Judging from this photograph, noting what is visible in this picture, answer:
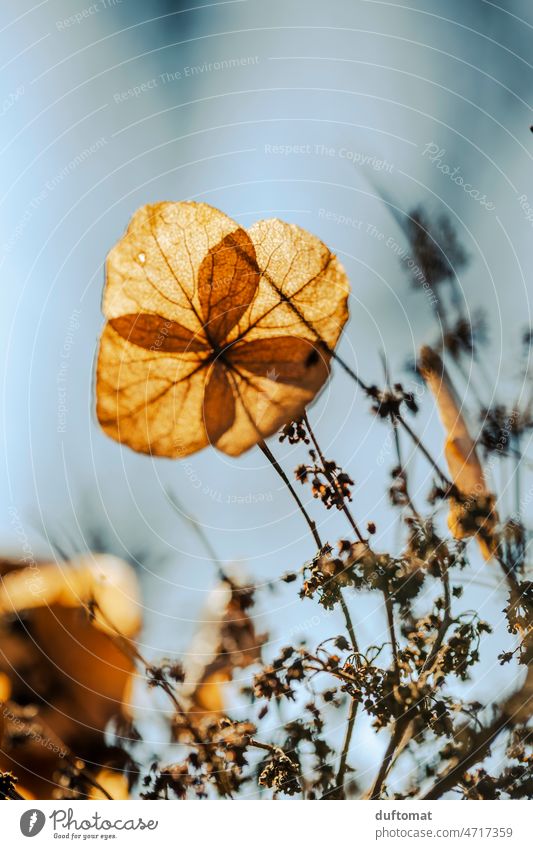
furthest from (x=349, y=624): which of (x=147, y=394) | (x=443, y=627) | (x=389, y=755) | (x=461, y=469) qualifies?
(x=147, y=394)

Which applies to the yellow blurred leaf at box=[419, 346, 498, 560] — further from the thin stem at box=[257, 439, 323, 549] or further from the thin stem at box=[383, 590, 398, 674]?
the thin stem at box=[257, 439, 323, 549]

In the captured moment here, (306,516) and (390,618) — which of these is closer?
(390,618)

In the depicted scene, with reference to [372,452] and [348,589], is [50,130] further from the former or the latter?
[348,589]

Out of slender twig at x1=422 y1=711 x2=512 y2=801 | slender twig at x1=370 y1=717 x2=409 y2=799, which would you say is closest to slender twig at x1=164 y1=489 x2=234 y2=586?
slender twig at x1=370 y1=717 x2=409 y2=799

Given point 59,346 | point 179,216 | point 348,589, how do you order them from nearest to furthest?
point 348,589, point 179,216, point 59,346

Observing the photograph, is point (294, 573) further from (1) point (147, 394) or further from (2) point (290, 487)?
(1) point (147, 394)

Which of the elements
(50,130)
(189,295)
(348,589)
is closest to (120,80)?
(50,130)

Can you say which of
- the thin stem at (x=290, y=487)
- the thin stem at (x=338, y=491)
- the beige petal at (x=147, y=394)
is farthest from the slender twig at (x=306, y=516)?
the beige petal at (x=147, y=394)
